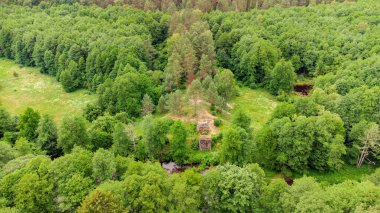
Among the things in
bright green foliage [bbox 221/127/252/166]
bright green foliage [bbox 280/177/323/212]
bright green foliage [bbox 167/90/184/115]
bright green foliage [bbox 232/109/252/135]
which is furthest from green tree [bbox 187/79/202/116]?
bright green foliage [bbox 280/177/323/212]

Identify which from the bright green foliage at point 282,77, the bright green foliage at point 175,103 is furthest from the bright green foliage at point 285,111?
the bright green foliage at point 282,77

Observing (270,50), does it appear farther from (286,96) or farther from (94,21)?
(94,21)

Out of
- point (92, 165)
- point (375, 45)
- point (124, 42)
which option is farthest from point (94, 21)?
point (375, 45)

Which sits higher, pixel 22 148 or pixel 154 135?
pixel 154 135

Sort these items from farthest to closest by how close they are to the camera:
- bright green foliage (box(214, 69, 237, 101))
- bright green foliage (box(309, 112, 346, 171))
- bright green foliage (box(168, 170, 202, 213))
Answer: bright green foliage (box(214, 69, 237, 101))
bright green foliage (box(309, 112, 346, 171))
bright green foliage (box(168, 170, 202, 213))

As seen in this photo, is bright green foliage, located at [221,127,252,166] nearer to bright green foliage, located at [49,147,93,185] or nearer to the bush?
the bush

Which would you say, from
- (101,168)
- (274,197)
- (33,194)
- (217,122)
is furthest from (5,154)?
(217,122)

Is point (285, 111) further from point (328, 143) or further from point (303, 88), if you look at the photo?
point (303, 88)
